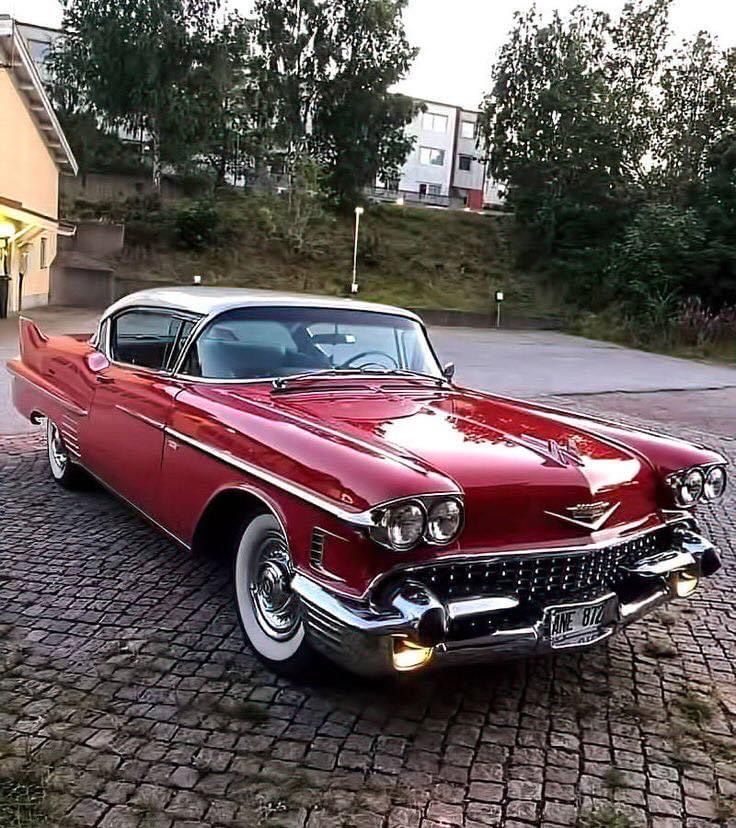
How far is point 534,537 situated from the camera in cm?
278

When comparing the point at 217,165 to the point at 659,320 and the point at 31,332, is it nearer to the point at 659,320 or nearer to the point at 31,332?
the point at 659,320

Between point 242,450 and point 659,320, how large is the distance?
2187 centimetres

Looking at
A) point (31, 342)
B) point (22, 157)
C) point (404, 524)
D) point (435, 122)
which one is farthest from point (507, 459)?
point (435, 122)

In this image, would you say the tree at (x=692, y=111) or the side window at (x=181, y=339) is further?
the tree at (x=692, y=111)

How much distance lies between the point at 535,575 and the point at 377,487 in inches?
27.7

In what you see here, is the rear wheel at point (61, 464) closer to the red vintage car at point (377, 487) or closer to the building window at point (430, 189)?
the red vintage car at point (377, 487)

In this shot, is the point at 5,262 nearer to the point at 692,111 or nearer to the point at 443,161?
the point at 692,111

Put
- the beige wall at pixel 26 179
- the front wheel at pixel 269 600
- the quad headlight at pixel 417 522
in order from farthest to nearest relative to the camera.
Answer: the beige wall at pixel 26 179, the front wheel at pixel 269 600, the quad headlight at pixel 417 522

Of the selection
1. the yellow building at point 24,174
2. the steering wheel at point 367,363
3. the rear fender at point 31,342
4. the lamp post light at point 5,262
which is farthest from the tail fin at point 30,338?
the lamp post light at point 5,262

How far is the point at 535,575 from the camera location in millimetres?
2795

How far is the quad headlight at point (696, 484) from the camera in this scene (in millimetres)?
3287

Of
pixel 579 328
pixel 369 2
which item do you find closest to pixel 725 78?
pixel 579 328

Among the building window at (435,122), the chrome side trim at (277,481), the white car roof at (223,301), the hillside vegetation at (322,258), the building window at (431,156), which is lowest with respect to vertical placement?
the chrome side trim at (277,481)

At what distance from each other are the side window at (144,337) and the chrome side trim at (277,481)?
0.68 m
